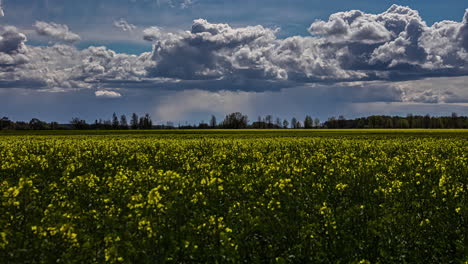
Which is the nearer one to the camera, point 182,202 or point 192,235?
point 192,235

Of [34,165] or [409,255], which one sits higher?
[34,165]

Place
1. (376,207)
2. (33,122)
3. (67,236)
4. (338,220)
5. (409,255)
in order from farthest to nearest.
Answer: (33,122)
(376,207)
(338,220)
(409,255)
(67,236)

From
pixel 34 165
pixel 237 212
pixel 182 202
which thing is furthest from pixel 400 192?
pixel 34 165

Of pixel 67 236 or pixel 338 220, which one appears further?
pixel 338 220

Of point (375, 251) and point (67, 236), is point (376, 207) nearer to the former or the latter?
point (375, 251)

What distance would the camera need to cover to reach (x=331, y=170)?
1412 cm

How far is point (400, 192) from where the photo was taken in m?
12.3

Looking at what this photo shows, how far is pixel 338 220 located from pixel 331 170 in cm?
506

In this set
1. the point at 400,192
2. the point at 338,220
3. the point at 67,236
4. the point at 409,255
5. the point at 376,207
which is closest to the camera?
the point at 67,236

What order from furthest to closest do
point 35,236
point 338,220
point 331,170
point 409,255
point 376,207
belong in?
1. point 331,170
2. point 376,207
3. point 338,220
4. point 409,255
5. point 35,236

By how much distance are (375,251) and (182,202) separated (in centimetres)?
425

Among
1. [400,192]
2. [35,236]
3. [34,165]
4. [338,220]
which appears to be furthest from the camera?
[34,165]

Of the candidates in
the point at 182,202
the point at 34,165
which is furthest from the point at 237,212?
the point at 34,165

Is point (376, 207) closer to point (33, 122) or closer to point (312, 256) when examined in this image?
point (312, 256)
